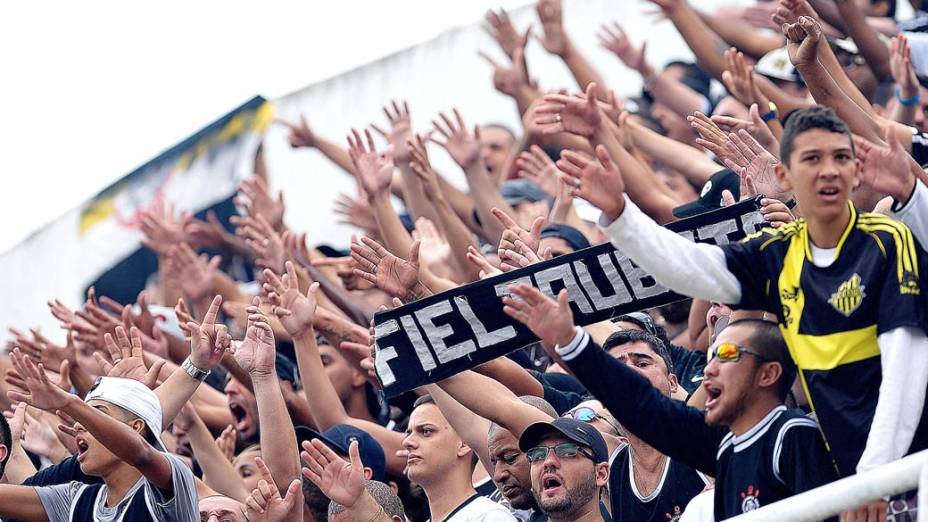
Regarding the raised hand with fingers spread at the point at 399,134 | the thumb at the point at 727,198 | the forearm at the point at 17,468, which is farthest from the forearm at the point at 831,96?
the forearm at the point at 17,468

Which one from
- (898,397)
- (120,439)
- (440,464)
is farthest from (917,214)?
(120,439)

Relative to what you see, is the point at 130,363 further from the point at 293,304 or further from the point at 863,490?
the point at 863,490

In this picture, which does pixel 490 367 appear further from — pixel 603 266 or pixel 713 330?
pixel 603 266

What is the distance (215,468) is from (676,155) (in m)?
2.99

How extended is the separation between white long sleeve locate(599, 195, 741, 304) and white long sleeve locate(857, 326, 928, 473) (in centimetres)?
52

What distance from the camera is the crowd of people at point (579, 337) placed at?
434 cm

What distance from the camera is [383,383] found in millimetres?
5531

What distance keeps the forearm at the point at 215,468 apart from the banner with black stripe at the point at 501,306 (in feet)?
7.14

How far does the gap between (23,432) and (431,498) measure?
9.50ft

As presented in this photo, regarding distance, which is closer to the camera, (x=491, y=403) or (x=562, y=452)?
(x=562, y=452)

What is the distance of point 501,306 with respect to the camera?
18.0 feet

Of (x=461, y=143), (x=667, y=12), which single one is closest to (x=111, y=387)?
(x=461, y=143)

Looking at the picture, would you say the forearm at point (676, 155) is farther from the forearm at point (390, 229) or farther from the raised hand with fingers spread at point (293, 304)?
the raised hand with fingers spread at point (293, 304)

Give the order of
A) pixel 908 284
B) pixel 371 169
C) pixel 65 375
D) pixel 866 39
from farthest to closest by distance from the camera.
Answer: pixel 371 169
pixel 866 39
pixel 65 375
pixel 908 284
